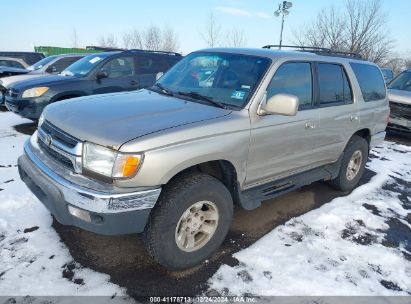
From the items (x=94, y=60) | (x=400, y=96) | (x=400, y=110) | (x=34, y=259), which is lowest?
(x=34, y=259)

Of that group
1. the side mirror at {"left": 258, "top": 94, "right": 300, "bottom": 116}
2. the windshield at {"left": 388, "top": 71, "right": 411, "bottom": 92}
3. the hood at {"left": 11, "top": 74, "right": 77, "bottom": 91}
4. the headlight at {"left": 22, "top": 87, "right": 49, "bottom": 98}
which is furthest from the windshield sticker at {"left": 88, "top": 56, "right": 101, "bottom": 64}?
the windshield at {"left": 388, "top": 71, "right": 411, "bottom": 92}

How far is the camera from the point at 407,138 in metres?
9.41

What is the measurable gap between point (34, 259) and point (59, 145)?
101cm

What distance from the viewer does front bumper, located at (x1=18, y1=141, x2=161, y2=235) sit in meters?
2.50

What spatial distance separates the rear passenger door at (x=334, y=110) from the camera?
4066mm

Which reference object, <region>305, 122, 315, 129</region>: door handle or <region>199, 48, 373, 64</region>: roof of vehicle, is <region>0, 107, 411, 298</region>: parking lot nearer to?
<region>305, 122, 315, 129</region>: door handle

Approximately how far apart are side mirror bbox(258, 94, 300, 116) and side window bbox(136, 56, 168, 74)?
517cm

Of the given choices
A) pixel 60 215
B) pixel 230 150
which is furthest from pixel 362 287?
pixel 60 215

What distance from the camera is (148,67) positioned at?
25.9 feet

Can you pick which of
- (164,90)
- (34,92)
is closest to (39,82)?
(34,92)

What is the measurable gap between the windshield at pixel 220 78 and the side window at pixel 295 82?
173 mm

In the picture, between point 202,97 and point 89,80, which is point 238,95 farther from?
point 89,80

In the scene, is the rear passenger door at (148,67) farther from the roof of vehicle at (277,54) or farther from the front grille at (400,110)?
the front grille at (400,110)

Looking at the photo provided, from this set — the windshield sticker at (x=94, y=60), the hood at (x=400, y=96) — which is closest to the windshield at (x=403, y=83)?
the hood at (x=400, y=96)
